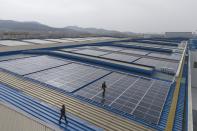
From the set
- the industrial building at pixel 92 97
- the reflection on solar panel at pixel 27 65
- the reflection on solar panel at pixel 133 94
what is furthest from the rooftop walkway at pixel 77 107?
the reflection on solar panel at pixel 27 65

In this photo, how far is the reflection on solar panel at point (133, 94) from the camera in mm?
14805

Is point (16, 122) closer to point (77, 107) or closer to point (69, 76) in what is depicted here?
point (77, 107)

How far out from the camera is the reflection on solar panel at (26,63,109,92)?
18938 mm

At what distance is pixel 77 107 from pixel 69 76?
7.52 m

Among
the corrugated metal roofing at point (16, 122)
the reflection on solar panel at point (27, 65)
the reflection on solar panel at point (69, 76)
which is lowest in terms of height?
the corrugated metal roofing at point (16, 122)

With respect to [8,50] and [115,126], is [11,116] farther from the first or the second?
[8,50]

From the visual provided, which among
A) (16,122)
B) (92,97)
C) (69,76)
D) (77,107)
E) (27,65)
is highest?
(27,65)

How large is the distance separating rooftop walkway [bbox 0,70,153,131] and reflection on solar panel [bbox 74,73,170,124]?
54.8 inches

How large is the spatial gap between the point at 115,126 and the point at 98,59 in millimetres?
17540

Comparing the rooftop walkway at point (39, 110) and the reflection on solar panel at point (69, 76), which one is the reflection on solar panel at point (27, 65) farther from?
the rooftop walkway at point (39, 110)

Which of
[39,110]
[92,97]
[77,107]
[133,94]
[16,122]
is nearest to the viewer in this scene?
[16,122]

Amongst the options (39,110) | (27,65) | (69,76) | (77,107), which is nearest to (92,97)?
(77,107)

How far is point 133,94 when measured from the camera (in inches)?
690

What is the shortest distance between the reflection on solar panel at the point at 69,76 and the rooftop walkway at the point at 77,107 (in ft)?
5.15
